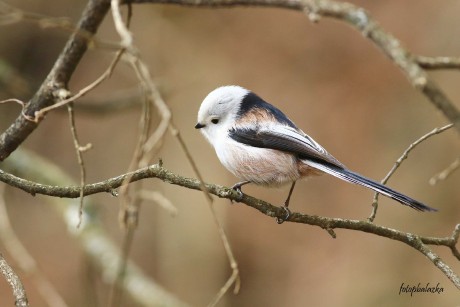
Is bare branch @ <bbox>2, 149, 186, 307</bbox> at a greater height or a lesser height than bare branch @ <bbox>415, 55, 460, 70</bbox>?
lesser

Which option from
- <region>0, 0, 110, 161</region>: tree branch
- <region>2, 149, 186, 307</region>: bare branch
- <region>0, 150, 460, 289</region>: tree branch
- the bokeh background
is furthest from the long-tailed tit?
the bokeh background

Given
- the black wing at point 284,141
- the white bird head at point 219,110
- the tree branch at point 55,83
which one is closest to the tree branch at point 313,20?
the tree branch at point 55,83

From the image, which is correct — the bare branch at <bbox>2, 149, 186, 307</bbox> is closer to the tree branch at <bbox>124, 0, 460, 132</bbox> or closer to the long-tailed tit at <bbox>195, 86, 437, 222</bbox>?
the long-tailed tit at <bbox>195, 86, 437, 222</bbox>

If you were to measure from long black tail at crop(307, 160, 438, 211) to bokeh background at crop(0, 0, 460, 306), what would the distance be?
2.52 metres

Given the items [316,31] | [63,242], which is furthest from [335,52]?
[63,242]

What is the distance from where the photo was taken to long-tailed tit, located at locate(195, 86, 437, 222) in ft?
9.59

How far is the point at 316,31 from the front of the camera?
652 centimetres

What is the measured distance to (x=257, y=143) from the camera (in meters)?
3.05

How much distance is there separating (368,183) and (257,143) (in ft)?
2.28

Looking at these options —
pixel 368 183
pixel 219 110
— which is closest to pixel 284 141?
pixel 219 110

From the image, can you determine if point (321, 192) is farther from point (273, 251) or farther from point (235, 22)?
point (235, 22)

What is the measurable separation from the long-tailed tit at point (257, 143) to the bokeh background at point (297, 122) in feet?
6.74

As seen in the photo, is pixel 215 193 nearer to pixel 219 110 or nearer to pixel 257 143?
pixel 257 143

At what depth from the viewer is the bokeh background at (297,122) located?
5410 millimetres
